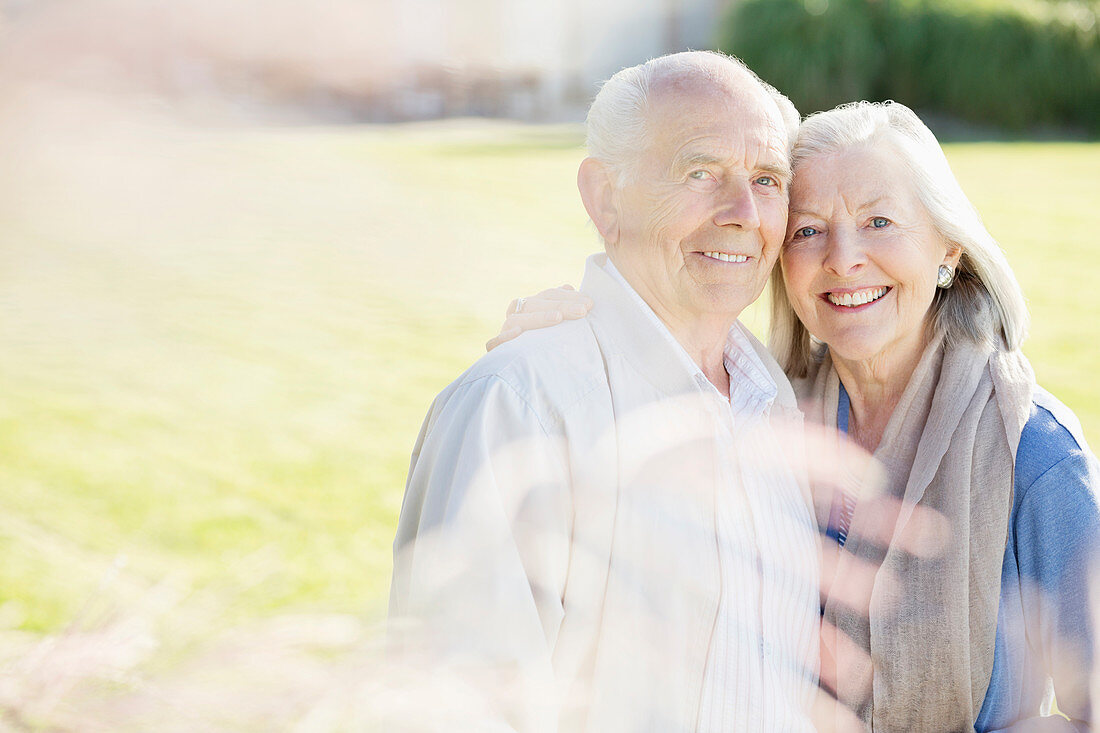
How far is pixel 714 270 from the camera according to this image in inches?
81.5

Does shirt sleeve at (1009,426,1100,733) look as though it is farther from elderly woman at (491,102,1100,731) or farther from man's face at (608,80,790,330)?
man's face at (608,80,790,330)

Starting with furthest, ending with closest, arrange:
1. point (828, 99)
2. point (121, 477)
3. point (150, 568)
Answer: point (828, 99), point (121, 477), point (150, 568)

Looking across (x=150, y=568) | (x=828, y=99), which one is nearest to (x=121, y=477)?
(x=150, y=568)

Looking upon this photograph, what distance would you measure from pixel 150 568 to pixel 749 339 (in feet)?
8.59

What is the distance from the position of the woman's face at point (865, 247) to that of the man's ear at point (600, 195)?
44 centimetres

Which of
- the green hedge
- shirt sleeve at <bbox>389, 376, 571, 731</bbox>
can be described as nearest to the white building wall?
shirt sleeve at <bbox>389, 376, 571, 731</bbox>

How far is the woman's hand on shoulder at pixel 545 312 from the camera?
2.02 m

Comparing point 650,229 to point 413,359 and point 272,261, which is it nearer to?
point 272,261

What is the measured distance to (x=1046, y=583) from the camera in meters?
1.93

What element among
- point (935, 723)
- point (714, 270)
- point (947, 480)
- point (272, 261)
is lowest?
point (935, 723)

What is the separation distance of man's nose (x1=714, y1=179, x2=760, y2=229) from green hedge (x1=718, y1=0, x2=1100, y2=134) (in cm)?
1985

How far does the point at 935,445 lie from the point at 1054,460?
9.4 inches

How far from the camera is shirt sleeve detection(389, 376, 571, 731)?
1695mm

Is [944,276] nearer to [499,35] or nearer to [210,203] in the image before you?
[499,35]
